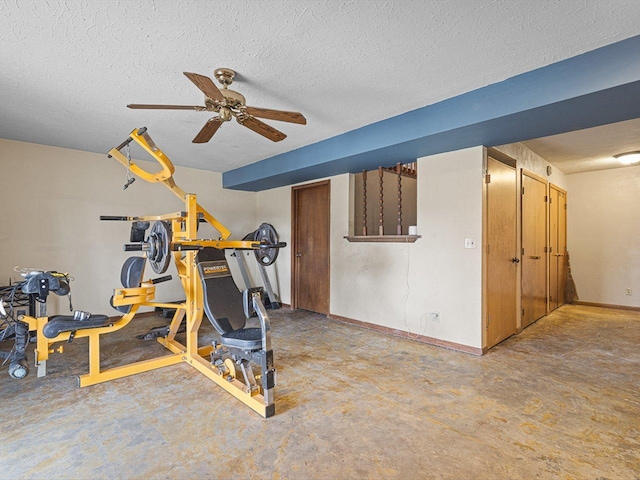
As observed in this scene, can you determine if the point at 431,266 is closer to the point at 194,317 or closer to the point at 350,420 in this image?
the point at 350,420

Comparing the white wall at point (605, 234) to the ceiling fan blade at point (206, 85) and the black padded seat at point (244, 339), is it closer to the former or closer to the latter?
the black padded seat at point (244, 339)

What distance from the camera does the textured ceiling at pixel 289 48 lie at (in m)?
1.78

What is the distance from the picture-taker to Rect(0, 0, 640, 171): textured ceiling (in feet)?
5.83

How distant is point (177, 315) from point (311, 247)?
2466 millimetres

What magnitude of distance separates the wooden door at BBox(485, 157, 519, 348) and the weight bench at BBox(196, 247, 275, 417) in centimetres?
247

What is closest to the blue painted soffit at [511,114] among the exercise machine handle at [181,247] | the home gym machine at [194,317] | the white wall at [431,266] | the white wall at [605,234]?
the white wall at [431,266]

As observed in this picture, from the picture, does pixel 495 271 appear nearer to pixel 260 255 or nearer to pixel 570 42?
pixel 570 42

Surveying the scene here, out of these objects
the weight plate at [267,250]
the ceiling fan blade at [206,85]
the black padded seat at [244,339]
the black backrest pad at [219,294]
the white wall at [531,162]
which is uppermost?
the white wall at [531,162]

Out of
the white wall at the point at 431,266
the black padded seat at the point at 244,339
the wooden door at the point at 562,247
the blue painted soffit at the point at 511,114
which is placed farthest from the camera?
the wooden door at the point at 562,247

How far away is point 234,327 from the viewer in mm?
2795

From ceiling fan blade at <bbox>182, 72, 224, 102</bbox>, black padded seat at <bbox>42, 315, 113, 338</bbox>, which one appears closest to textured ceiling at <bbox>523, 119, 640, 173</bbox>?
ceiling fan blade at <bbox>182, 72, 224, 102</bbox>

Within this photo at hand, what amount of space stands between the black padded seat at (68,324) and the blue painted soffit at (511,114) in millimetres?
2885

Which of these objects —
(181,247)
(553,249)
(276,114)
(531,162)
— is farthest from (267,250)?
(553,249)

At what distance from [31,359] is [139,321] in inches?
60.1
